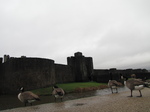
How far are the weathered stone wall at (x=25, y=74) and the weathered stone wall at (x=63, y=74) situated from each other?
511 centimetres

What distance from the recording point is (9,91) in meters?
20.7

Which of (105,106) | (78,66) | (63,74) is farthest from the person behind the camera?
(78,66)

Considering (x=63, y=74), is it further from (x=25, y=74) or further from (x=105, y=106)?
(x=105, y=106)

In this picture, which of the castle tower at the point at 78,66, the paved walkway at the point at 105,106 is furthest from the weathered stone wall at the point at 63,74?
the paved walkway at the point at 105,106

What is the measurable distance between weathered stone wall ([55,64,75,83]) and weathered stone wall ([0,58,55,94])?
511 centimetres

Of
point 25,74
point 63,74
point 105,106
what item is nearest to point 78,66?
point 63,74

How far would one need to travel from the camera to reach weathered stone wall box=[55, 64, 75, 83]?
90.3ft

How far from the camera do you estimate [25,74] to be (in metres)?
20.2

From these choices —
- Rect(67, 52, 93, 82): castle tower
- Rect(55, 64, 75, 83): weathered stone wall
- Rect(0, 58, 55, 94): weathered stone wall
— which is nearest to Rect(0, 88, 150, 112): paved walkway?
Rect(0, 58, 55, 94): weathered stone wall

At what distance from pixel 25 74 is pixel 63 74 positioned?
33.4 ft

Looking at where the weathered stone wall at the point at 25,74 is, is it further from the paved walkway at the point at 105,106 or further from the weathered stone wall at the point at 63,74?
the paved walkway at the point at 105,106

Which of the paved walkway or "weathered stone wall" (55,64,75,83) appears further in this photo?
"weathered stone wall" (55,64,75,83)

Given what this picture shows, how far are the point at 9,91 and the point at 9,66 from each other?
3.80 metres

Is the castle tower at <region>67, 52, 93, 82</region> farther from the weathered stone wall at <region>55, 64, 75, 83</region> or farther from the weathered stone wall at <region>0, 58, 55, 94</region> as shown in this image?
the weathered stone wall at <region>0, 58, 55, 94</region>
